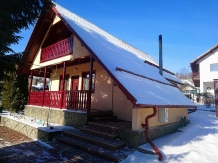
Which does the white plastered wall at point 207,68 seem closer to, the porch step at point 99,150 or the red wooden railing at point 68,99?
the red wooden railing at point 68,99

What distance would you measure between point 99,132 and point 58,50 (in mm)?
6587

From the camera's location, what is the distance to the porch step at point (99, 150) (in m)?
5.08

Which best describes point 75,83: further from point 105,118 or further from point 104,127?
point 104,127

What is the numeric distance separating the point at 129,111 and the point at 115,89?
1.54 m

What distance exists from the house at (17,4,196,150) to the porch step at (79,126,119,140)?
44 cm

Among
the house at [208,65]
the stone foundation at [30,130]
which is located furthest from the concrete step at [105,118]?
the house at [208,65]

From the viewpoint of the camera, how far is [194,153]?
17.6 ft

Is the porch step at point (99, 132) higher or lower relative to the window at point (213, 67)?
lower

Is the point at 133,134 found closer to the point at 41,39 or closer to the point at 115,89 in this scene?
the point at 115,89

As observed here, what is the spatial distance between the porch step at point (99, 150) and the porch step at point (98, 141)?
Result: 11 cm

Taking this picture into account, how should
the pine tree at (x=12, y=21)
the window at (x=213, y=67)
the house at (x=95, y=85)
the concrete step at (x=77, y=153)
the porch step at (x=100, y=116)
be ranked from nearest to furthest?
the pine tree at (x=12, y=21) < the concrete step at (x=77, y=153) < the house at (x=95, y=85) < the porch step at (x=100, y=116) < the window at (x=213, y=67)

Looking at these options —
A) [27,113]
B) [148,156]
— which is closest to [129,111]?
[148,156]

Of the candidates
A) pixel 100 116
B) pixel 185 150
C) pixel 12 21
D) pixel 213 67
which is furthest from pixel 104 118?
pixel 213 67

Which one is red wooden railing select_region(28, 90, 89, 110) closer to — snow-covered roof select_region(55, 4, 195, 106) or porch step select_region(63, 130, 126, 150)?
porch step select_region(63, 130, 126, 150)
